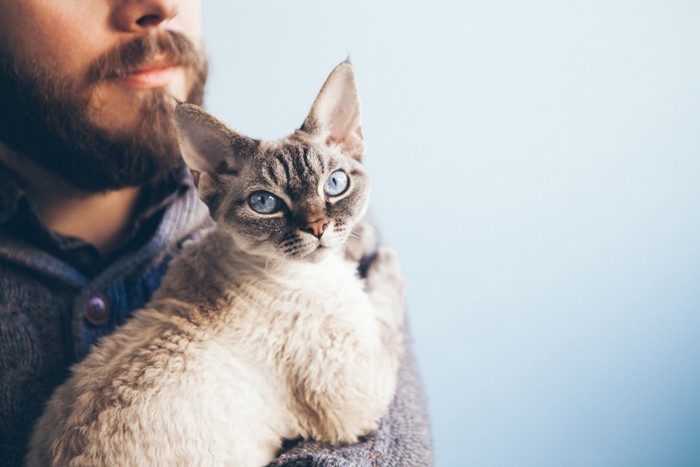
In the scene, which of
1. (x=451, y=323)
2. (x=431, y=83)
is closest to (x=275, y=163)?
(x=431, y=83)

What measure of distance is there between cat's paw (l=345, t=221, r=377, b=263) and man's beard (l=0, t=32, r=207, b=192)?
51cm

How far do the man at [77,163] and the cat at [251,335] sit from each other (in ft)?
0.53

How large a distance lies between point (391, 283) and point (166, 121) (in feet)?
2.23

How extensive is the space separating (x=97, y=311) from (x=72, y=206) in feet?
1.21

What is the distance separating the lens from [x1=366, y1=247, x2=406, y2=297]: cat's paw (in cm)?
126

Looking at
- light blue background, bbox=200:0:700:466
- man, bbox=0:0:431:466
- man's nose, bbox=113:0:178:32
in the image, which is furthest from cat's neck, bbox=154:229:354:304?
light blue background, bbox=200:0:700:466

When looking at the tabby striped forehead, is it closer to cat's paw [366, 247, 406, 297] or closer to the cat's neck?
the cat's neck

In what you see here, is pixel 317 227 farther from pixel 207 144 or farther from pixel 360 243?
pixel 360 243

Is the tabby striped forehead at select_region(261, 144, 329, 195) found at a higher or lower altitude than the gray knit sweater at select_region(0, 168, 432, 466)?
higher

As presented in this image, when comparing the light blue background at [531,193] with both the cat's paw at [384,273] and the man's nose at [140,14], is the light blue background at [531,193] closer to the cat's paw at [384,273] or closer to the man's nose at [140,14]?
the man's nose at [140,14]

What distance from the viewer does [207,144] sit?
1.00 m

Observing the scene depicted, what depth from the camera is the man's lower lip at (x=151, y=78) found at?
3.78 feet

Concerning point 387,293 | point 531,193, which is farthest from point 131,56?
point 531,193

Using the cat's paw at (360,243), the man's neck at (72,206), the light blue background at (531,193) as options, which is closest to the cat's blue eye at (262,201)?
the cat's paw at (360,243)
